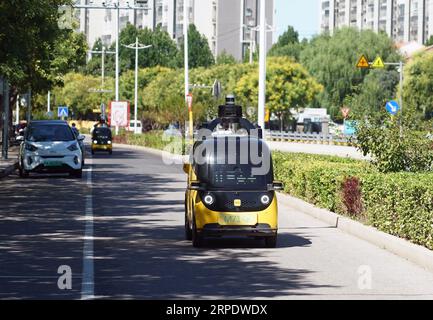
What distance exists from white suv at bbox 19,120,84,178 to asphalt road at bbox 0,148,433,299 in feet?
37.9

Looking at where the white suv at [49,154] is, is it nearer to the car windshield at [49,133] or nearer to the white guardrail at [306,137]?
the car windshield at [49,133]

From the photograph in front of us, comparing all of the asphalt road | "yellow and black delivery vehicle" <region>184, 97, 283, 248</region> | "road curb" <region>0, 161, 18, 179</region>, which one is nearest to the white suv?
"road curb" <region>0, 161, 18, 179</region>

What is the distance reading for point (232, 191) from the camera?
1766 cm

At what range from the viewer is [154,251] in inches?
672

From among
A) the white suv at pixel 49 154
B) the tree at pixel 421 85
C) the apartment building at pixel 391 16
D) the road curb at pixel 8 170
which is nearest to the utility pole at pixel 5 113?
the road curb at pixel 8 170

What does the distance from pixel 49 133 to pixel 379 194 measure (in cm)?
2165

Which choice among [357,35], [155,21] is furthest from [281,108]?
[155,21]

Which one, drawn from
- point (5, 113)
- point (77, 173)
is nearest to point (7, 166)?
point (5, 113)

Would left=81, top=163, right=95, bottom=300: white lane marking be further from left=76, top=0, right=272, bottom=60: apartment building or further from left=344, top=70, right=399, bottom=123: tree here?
left=76, top=0, right=272, bottom=60: apartment building

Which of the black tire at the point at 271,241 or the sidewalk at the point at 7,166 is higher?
the black tire at the point at 271,241

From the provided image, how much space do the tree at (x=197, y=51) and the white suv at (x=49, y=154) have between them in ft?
369

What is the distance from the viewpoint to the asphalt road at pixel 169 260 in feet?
41.9

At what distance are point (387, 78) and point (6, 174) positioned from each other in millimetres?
82728

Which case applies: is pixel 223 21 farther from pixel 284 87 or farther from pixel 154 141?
pixel 154 141
